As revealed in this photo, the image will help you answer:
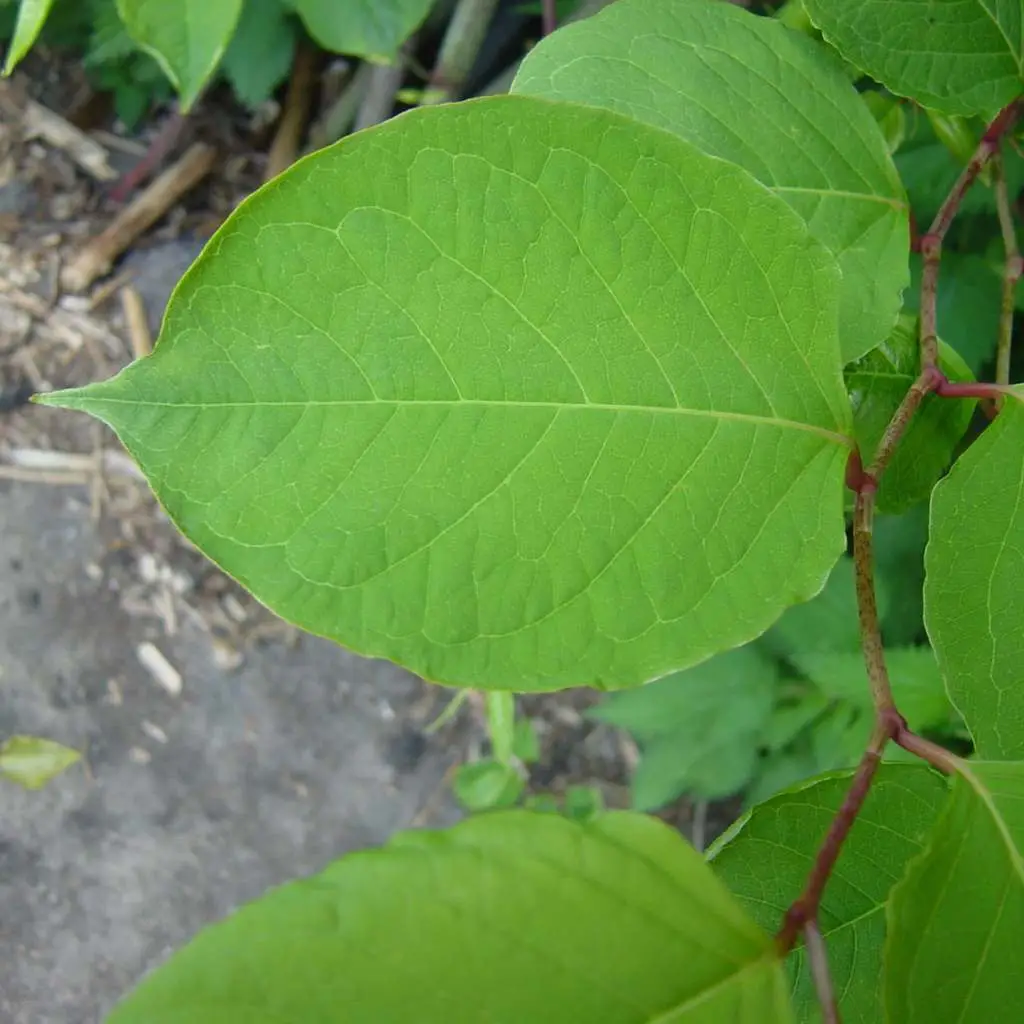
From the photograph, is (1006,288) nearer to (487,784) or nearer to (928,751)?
(928,751)

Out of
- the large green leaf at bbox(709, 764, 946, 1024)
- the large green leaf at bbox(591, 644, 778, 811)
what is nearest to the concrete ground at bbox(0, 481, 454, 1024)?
the large green leaf at bbox(591, 644, 778, 811)

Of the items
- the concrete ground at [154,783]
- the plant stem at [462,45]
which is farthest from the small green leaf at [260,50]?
the concrete ground at [154,783]

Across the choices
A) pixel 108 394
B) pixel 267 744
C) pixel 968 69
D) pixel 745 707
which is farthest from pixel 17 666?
pixel 968 69

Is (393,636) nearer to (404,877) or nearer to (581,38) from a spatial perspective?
(404,877)

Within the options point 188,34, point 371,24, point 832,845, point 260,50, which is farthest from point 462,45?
point 832,845

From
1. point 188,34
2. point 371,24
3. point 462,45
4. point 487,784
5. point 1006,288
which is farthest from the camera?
point 487,784

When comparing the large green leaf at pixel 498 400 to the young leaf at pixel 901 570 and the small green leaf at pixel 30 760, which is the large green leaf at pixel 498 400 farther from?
the small green leaf at pixel 30 760
